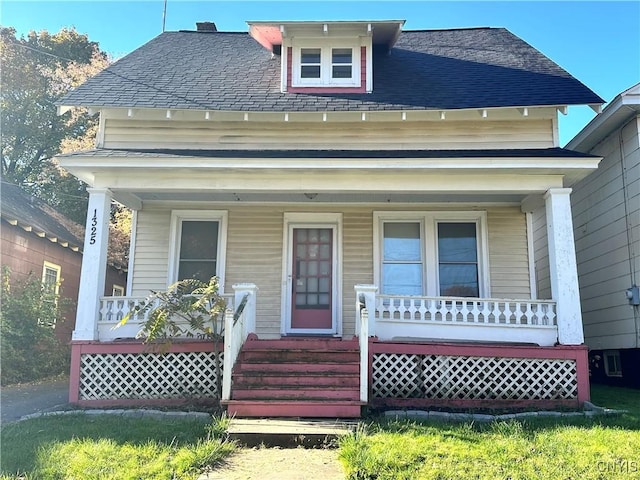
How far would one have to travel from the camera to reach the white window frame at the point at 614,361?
9.76 m

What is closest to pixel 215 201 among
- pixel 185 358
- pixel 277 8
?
pixel 185 358

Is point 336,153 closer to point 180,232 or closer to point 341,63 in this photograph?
point 341,63

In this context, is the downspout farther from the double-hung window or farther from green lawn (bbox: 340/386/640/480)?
the double-hung window

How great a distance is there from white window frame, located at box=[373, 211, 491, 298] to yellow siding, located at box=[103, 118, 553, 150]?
52.0 inches

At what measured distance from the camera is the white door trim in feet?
31.1

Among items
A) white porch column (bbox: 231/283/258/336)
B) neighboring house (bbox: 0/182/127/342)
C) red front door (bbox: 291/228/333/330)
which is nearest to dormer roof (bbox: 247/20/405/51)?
red front door (bbox: 291/228/333/330)

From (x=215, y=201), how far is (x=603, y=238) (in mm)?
7174

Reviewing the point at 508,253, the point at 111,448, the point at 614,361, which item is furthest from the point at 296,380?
the point at 614,361

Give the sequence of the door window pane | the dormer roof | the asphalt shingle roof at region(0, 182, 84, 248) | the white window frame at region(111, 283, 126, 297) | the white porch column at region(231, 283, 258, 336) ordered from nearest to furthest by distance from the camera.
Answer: the white porch column at region(231, 283, 258, 336)
the dormer roof
the door window pane
the asphalt shingle roof at region(0, 182, 84, 248)
the white window frame at region(111, 283, 126, 297)

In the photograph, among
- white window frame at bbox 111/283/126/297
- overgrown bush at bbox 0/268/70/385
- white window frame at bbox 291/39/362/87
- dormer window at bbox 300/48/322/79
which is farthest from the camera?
white window frame at bbox 111/283/126/297

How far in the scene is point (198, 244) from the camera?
32.6 ft

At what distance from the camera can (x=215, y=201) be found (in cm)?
983

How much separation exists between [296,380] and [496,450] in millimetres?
2651

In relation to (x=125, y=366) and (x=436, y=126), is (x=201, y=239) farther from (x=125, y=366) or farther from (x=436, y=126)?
(x=436, y=126)
